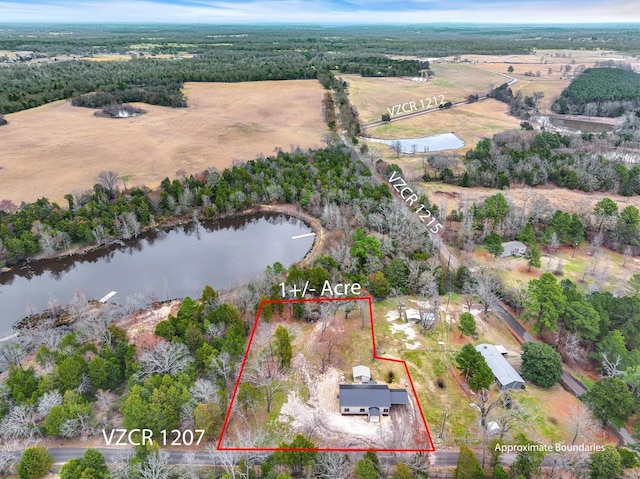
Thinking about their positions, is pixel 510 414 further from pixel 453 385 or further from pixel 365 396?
pixel 365 396

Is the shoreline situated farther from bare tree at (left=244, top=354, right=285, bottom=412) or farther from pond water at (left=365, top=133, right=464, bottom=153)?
pond water at (left=365, top=133, right=464, bottom=153)

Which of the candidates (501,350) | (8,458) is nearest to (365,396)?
(501,350)

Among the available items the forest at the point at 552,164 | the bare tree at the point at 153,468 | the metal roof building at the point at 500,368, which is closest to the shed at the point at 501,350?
the metal roof building at the point at 500,368

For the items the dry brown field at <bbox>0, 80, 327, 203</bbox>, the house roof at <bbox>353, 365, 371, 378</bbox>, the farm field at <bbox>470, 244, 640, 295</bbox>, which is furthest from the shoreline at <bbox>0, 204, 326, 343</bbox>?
the farm field at <bbox>470, 244, 640, 295</bbox>

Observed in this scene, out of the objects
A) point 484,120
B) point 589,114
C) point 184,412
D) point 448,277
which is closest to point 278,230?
point 448,277

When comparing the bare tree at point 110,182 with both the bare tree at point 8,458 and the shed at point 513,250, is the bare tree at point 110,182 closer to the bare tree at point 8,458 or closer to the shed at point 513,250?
the bare tree at point 8,458
